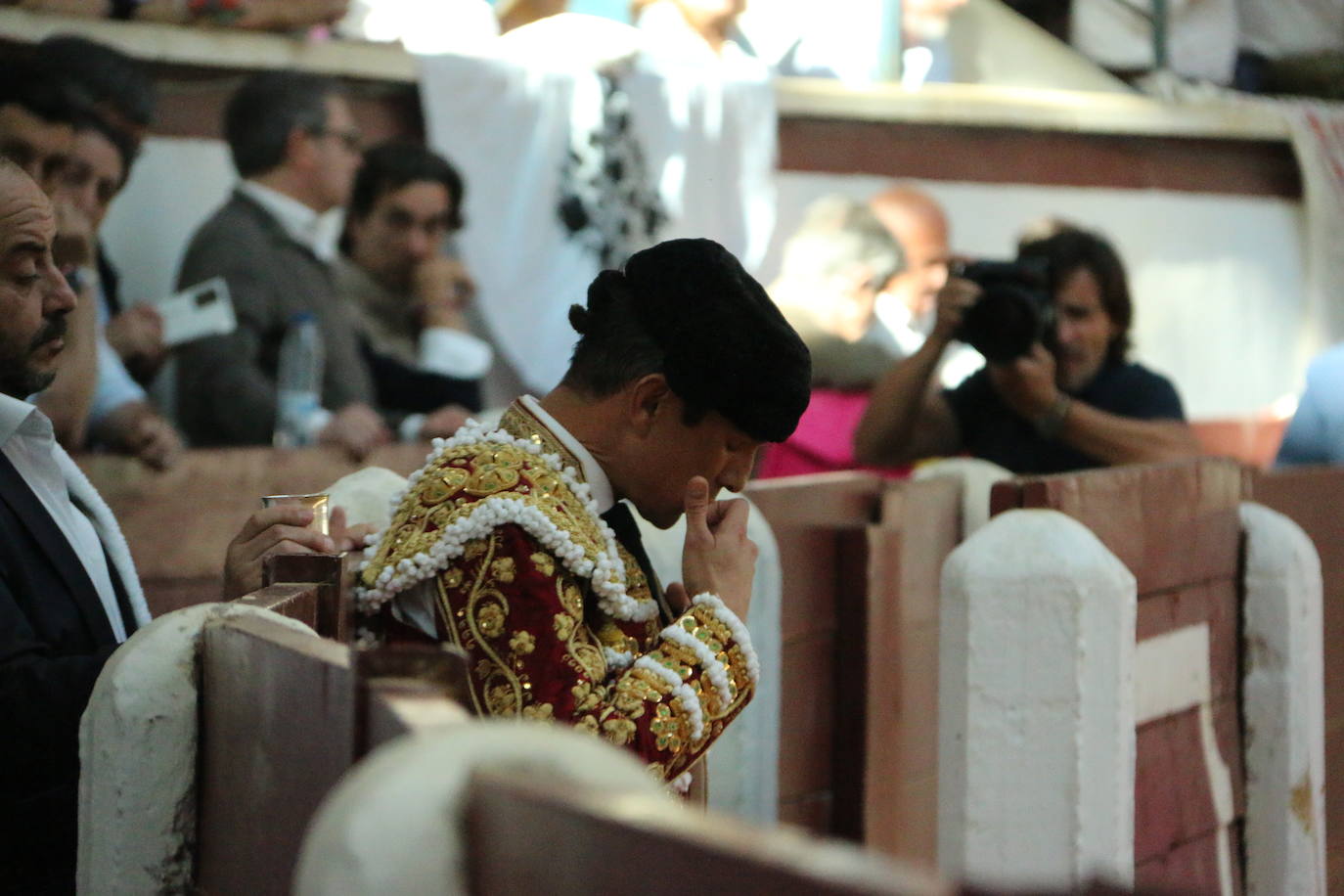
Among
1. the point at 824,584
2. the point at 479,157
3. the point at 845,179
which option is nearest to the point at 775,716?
the point at 824,584

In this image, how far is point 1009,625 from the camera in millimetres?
2494

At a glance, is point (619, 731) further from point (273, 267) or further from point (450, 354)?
point (450, 354)

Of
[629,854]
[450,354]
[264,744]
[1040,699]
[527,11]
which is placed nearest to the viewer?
[629,854]

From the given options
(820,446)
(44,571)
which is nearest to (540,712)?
(44,571)

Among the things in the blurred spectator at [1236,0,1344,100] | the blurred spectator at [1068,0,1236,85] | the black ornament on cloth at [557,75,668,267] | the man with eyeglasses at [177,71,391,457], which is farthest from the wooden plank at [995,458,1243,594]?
Answer: the blurred spectator at [1236,0,1344,100]

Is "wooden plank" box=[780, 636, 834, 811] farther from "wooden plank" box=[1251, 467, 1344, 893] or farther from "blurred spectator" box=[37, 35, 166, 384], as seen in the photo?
"blurred spectator" box=[37, 35, 166, 384]

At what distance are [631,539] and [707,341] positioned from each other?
0.81 feet

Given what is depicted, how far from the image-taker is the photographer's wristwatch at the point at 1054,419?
145 inches

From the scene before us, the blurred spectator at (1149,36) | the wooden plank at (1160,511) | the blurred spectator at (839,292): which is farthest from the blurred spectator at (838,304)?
the blurred spectator at (1149,36)

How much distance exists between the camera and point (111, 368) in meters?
3.49

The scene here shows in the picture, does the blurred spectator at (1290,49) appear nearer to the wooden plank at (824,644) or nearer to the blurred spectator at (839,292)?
the blurred spectator at (839,292)

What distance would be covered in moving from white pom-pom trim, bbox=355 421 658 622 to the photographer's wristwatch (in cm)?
212

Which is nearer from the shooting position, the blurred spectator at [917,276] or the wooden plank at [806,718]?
the wooden plank at [806,718]

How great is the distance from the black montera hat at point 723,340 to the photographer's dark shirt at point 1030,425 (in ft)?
6.94
